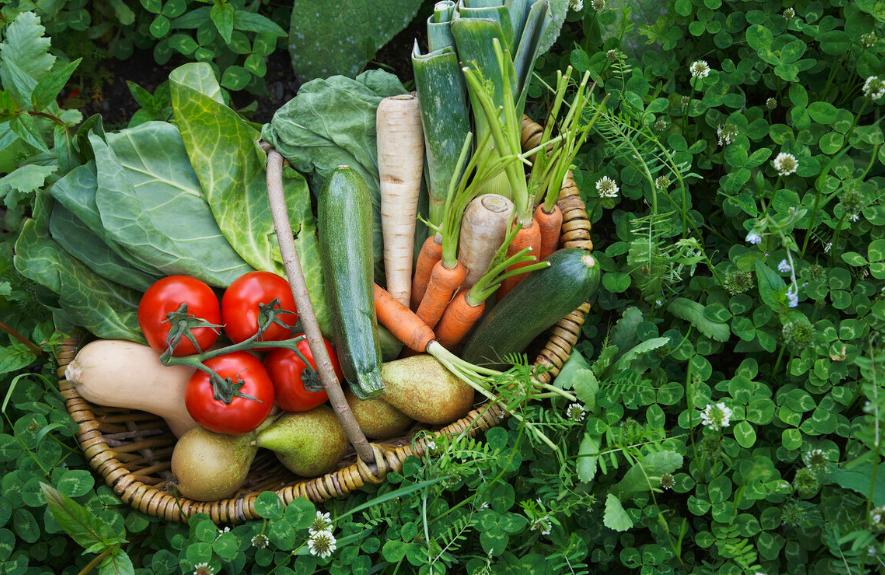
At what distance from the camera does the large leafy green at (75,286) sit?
72.8 inches

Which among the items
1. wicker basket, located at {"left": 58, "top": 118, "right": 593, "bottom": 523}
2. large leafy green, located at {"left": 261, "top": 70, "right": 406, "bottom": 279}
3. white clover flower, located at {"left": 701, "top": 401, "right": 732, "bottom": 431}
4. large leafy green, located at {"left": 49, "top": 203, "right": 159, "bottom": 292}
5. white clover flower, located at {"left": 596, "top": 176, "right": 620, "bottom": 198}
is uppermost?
large leafy green, located at {"left": 261, "top": 70, "right": 406, "bottom": 279}

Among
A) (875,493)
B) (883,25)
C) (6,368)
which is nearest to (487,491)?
(875,493)

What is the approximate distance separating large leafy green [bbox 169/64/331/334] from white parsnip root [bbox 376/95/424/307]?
0.81ft

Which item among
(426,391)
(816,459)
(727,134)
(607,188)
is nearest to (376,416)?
(426,391)

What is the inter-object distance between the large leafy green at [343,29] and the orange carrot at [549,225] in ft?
3.50

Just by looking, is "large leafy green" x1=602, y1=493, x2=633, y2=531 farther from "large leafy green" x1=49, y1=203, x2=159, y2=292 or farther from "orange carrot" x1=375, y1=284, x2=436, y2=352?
"large leafy green" x1=49, y1=203, x2=159, y2=292

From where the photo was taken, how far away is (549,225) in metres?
1.94

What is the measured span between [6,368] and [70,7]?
150cm

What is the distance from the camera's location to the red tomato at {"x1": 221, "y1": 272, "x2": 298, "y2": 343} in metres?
1.89

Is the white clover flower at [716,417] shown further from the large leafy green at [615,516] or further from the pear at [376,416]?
the pear at [376,416]

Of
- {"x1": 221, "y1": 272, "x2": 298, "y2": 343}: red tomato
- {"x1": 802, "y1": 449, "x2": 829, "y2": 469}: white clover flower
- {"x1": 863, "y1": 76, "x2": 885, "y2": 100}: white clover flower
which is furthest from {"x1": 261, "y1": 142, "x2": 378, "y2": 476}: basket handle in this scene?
{"x1": 863, "y1": 76, "x2": 885, "y2": 100}: white clover flower

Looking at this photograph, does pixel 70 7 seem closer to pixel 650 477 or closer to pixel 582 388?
→ pixel 582 388

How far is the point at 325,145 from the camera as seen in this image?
213 cm

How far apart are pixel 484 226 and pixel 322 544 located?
37.2 inches
